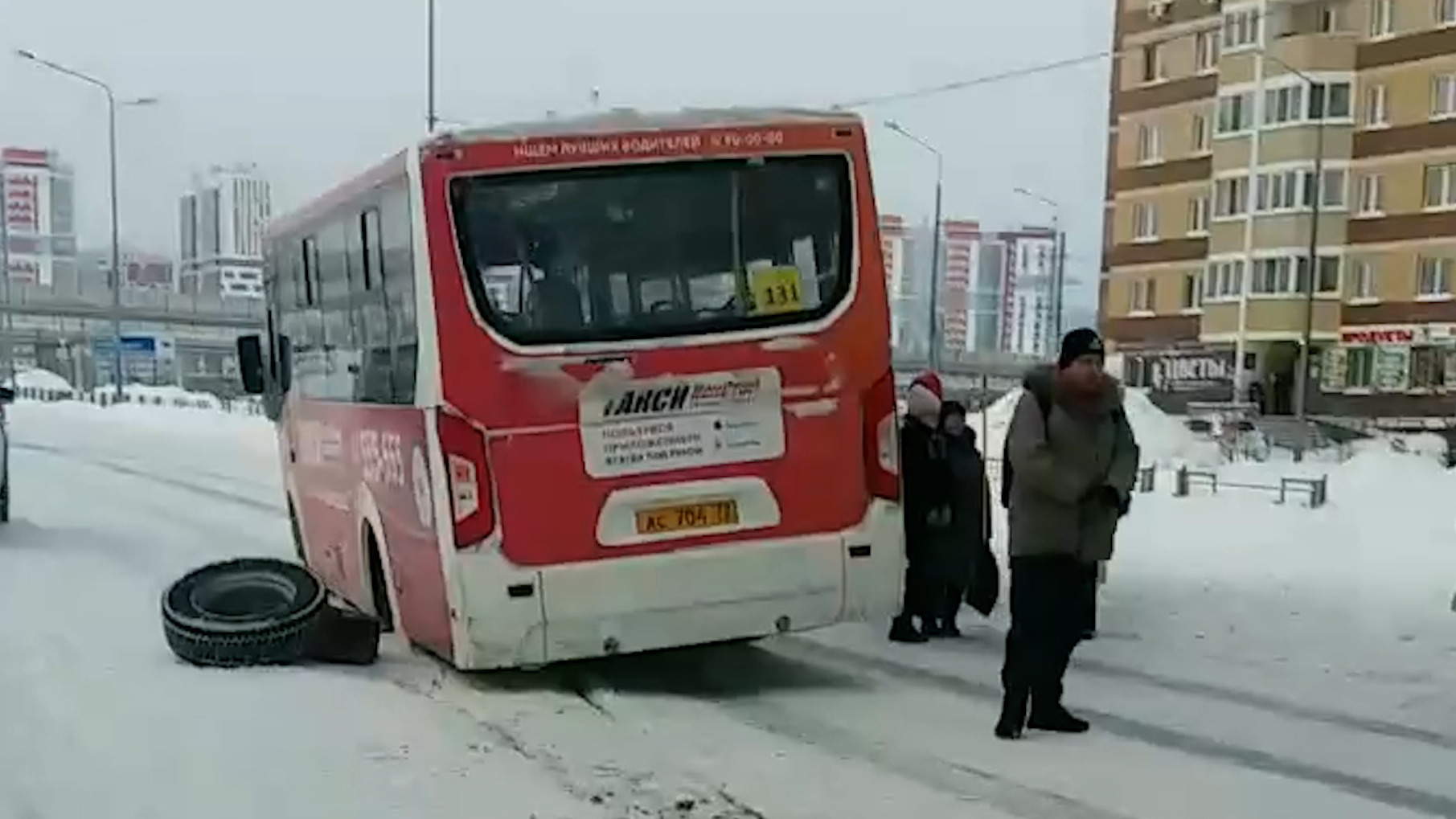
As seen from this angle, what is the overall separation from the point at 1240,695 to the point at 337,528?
6.14 meters

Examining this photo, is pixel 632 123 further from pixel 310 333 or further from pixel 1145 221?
pixel 1145 221

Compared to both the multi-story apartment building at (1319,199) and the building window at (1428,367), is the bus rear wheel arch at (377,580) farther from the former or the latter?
the building window at (1428,367)

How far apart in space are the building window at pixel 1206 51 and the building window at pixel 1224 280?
23.5 feet

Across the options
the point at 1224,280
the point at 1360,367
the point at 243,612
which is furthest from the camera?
the point at 1224,280

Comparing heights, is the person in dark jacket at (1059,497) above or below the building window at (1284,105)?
below

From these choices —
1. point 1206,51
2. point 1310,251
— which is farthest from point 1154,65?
point 1310,251

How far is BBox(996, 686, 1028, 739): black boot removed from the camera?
8.17 meters

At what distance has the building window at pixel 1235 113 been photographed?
55.2 metres

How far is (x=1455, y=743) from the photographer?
826 cm

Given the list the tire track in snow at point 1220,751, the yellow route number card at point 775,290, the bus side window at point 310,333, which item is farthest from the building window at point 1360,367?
the yellow route number card at point 775,290

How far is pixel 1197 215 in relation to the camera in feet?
195

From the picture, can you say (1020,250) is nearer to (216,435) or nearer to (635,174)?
(216,435)

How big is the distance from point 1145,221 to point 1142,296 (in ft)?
8.53

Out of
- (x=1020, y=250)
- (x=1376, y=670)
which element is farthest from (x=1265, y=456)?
(x=1020, y=250)
